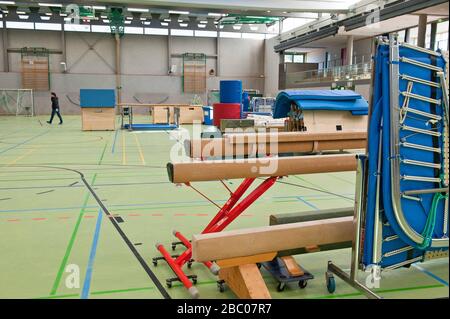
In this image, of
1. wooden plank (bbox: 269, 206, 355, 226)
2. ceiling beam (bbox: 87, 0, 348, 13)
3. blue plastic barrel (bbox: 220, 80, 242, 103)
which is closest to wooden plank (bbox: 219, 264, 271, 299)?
wooden plank (bbox: 269, 206, 355, 226)

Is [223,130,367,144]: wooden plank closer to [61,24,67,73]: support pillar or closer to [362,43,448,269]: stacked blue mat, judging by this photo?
[362,43,448,269]: stacked blue mat

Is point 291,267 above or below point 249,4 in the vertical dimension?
below

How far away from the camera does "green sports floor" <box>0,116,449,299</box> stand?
3037 millimetres

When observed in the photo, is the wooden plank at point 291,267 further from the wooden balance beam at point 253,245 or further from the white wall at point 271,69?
the white wall at point 271,69

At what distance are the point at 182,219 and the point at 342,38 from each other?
79.1 feet

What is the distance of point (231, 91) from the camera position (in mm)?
6152

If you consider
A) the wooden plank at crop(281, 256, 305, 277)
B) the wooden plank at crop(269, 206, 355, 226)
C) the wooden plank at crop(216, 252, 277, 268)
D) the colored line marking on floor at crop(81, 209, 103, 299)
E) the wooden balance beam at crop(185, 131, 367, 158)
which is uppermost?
the wooden balance beam at crop(185, 131, 367, 158)

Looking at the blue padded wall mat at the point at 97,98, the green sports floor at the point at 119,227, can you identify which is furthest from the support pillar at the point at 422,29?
the blue padded wall mat at the point at 97,98

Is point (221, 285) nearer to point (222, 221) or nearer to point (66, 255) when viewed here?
point (222, 221)

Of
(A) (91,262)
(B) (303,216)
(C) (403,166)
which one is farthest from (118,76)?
(C) (403,166)

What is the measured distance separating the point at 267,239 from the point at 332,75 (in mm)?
23116

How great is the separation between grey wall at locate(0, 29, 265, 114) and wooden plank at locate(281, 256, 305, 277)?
91.0ft
